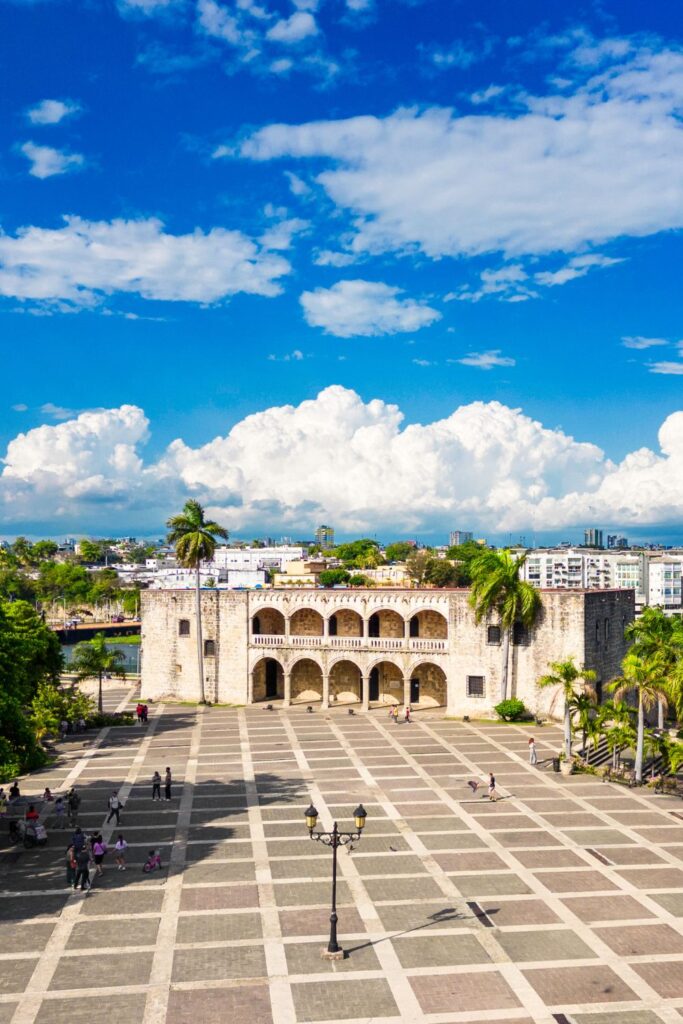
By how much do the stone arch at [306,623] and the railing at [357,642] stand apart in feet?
5.42

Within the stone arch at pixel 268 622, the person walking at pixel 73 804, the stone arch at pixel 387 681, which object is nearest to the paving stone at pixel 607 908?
the person walking at pixel 73 804

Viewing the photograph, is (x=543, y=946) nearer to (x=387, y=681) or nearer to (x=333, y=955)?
(x=333, y=955)

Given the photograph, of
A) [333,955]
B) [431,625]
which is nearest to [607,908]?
[333,955]

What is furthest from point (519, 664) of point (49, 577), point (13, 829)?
point (49, 577)

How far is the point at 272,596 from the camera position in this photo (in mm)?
57250

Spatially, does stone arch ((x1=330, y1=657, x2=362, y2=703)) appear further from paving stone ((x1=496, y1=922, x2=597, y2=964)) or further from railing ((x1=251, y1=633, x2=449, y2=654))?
paving stone ((x1=496, y1=922, x2=597, y2=964))

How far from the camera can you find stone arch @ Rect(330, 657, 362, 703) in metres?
58.7

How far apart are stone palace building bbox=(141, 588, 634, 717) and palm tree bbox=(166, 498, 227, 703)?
4.95ft

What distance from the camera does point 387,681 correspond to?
58.0m

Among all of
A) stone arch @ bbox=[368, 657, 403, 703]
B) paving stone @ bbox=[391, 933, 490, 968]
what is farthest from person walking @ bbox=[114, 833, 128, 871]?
stone arch @ bbox=[368, 657, 403, 703]

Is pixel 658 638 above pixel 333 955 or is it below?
above

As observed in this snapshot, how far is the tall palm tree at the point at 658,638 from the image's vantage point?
42.3 meters

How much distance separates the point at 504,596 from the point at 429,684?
33.6 feet

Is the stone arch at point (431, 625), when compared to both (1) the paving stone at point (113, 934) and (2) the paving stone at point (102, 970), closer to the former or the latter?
(1) the paving stone at point (113, 934)
